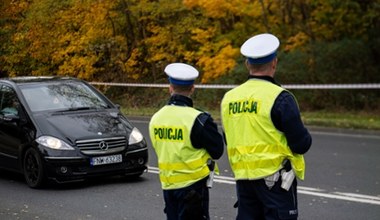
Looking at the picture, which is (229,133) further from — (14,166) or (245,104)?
(14,166)

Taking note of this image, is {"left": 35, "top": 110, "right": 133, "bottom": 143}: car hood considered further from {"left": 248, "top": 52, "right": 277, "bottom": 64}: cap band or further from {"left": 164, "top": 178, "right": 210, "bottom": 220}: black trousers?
{"left": 248, "top": 52, "right": 277, "bottom": 64}: cap band

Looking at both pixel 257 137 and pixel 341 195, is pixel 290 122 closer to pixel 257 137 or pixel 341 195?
pixel 257 137

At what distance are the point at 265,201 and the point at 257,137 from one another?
0.41 m

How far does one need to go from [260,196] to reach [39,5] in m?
22.2

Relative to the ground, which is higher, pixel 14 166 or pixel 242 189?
pixel 242 189

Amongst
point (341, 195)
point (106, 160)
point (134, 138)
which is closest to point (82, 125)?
→ point (106, 160)

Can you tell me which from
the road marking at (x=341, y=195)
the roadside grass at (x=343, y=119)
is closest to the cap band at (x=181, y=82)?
the road marking at (x=341, y=195)

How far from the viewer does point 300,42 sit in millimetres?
20359

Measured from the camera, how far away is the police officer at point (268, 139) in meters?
4.05

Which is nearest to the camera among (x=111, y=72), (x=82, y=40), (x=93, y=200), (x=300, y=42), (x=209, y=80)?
(x=93, y=200)

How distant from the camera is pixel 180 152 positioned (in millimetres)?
4730

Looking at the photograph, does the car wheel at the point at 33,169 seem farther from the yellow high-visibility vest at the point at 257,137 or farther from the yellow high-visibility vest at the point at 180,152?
the yellow high-visibility vest at the point at 257,137

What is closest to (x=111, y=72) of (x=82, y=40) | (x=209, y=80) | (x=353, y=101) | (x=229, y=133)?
(x=82, y=40)

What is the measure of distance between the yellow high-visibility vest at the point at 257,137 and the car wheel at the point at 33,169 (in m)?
5.45
